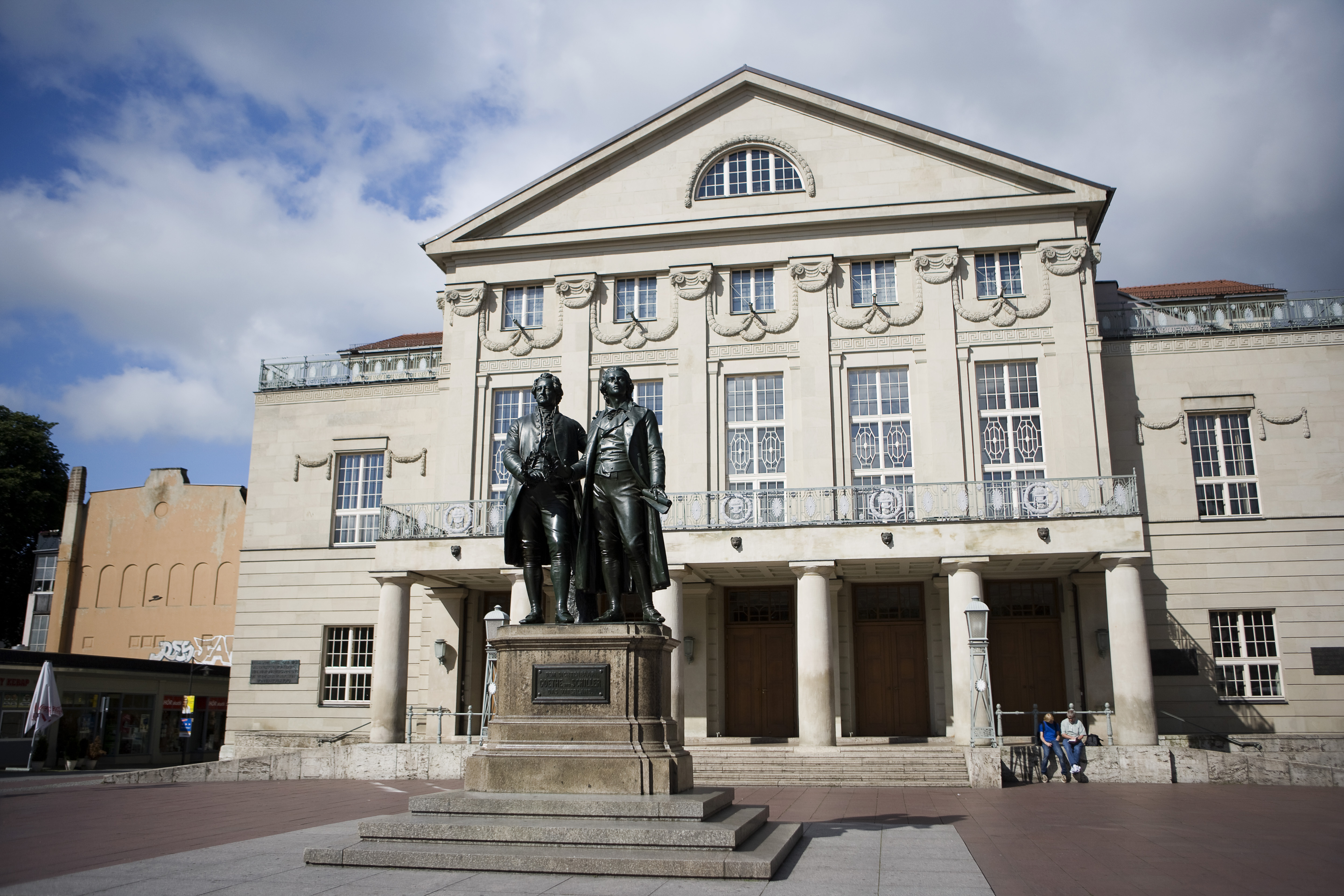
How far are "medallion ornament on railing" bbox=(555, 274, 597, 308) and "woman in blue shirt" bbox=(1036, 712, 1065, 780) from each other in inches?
634

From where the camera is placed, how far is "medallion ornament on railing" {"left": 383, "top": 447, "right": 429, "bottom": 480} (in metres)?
29.7

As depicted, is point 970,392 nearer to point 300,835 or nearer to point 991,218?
point 991,218

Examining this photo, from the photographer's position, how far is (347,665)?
29.1 metres

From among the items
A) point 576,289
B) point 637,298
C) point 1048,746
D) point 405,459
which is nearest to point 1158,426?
point 1048,746

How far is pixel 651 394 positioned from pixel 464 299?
20.4 feet

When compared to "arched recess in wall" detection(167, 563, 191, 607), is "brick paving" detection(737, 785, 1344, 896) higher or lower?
lower

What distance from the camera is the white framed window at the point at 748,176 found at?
1119 inches

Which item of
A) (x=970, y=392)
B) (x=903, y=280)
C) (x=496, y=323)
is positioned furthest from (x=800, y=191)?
(x=496, y=323)

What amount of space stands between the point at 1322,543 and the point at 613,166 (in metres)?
20.9

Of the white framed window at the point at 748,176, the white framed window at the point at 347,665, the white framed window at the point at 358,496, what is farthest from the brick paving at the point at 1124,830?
the white framed window at the point at 748,176

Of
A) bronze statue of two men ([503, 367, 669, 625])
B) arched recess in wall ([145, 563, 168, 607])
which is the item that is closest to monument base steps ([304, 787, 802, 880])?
bronze statue of two men ([503, 367, 669, 625])

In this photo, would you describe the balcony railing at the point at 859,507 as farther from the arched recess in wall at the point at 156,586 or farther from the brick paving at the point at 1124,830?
the arched recess in wall at the point at 156,586

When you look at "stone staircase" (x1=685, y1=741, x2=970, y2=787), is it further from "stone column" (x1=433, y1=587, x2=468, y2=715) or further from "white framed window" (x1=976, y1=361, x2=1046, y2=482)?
"stone column" (x1=433, y1=587, x2=468, y2=715)

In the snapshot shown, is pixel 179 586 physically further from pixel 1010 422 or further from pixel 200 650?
pixel 1010 422
